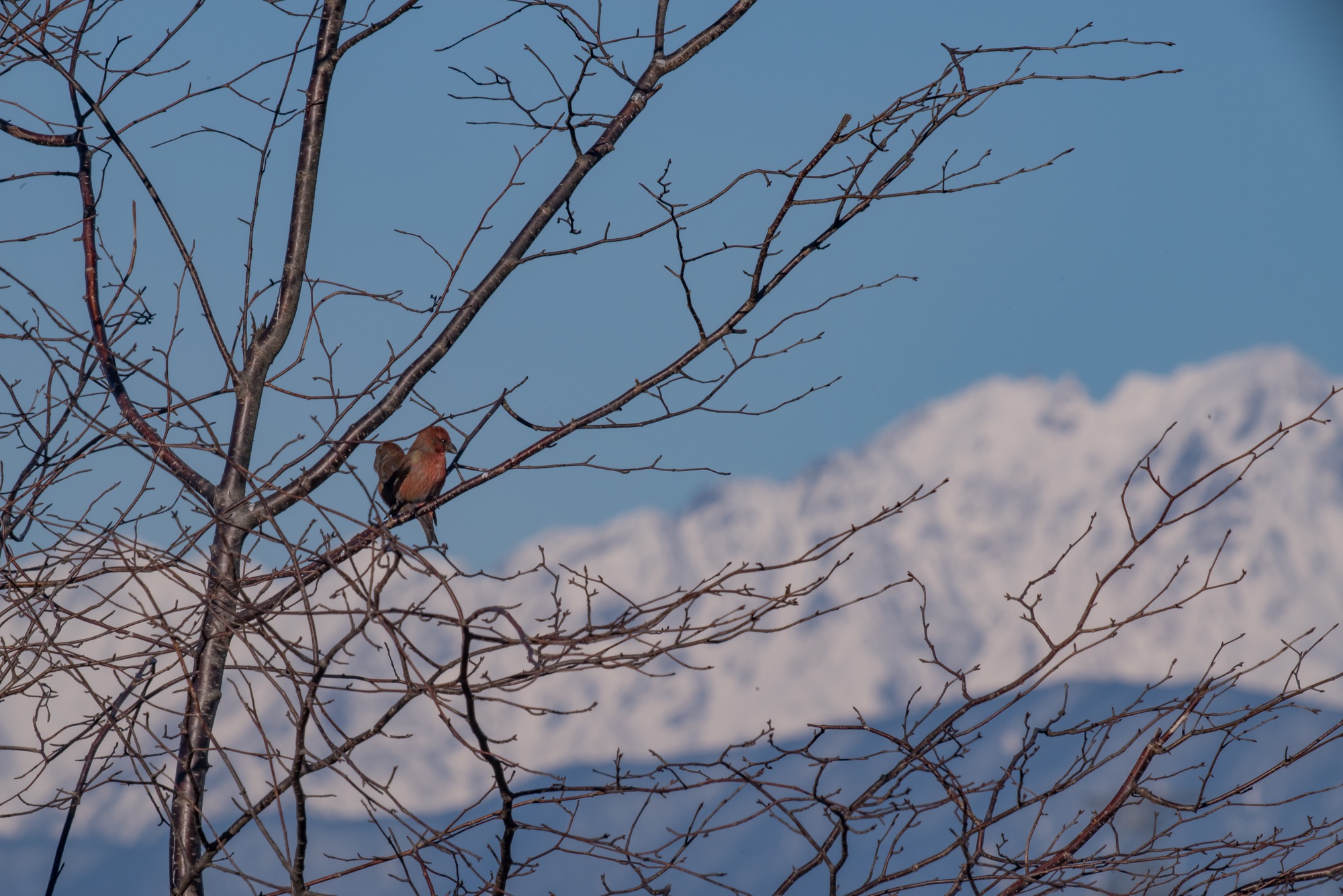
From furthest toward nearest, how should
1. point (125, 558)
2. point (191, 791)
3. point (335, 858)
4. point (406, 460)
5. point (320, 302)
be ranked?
1. point (406, 460)
2. point (320, 302)
3. point (191, 791)
4. point (335, 858)
5. point (125, 558)

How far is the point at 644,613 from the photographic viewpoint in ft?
10.3

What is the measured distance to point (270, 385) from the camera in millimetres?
4449

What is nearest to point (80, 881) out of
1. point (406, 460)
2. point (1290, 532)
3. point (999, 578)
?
point (999, 578)

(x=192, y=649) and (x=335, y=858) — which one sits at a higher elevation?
(x=192, y=649)

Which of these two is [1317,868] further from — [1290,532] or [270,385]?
[1290,532]

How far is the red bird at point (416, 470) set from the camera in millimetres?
6223

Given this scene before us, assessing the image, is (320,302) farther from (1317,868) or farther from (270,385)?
(1317,868)

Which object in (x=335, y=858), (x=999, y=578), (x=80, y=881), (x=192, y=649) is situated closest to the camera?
(x=335, y=858)

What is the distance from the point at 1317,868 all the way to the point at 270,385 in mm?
3687

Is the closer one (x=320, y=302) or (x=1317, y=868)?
(x=1317, y=868)

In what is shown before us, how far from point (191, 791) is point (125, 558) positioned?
3.97 feet

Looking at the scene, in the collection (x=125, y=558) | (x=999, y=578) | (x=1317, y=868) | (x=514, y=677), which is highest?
(x=999, y=578)

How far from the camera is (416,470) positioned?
245 inches

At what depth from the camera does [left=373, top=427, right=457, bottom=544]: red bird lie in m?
6.22
